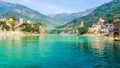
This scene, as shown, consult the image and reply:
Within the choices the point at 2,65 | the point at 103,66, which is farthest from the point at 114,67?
the point at 2,65

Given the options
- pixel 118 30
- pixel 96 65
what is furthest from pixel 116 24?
pixel 96 65

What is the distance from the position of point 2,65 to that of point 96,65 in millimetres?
17913

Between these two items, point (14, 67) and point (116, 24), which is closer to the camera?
point (14, 67)

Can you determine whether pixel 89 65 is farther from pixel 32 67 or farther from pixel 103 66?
pixel 32 67

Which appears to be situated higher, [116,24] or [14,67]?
[116,24]

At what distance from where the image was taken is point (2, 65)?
55250 millimetres

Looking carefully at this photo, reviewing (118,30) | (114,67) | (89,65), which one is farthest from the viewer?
(118,30)

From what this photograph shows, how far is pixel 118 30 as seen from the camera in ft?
543

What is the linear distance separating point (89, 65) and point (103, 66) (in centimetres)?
281

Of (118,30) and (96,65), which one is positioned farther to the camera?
(118,30)

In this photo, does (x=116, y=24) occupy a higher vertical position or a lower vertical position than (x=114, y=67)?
higher

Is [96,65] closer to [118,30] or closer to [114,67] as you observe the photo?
[114,67]

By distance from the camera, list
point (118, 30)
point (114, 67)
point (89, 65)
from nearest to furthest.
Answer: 1. point (114, 67)
2. point (89, 65)
3. point (118, 30)

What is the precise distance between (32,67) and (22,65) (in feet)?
11.1
